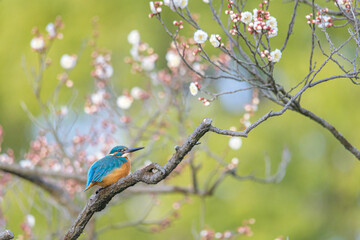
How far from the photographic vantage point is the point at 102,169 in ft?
10.6

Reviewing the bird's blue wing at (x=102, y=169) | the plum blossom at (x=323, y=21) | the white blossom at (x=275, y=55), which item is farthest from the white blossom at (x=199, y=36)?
the bird's blue wing at (x=102, y=169)

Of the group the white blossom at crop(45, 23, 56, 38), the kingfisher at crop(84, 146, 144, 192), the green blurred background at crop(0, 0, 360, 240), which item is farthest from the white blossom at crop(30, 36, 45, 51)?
the green blurred background at crop(0, 0, 360, 240)

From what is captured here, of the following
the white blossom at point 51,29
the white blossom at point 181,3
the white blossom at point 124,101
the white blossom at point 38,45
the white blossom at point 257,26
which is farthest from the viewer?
the white blossom at point 124,101

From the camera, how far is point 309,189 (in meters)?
8.59

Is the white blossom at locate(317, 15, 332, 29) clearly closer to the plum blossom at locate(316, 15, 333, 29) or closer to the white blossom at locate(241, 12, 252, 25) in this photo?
the plum blossom at locate(316, 15, 333, 29)

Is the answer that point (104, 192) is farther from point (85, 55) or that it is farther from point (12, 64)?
point (12, 64)

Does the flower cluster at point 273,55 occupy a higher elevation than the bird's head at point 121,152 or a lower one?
higher

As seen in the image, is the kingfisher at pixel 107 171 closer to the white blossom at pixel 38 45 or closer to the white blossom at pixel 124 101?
the white blossom at pixel 38 45

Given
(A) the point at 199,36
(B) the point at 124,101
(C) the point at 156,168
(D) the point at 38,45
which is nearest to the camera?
(C) the point at 156,168

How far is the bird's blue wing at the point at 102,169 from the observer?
3.23 meters

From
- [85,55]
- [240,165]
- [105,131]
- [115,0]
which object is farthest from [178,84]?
[115,0]

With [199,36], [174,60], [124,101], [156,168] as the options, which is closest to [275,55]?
[199,36]

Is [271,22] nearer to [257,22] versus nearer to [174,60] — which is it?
[257,22]

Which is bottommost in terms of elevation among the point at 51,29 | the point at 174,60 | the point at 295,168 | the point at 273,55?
the point at 273,55
